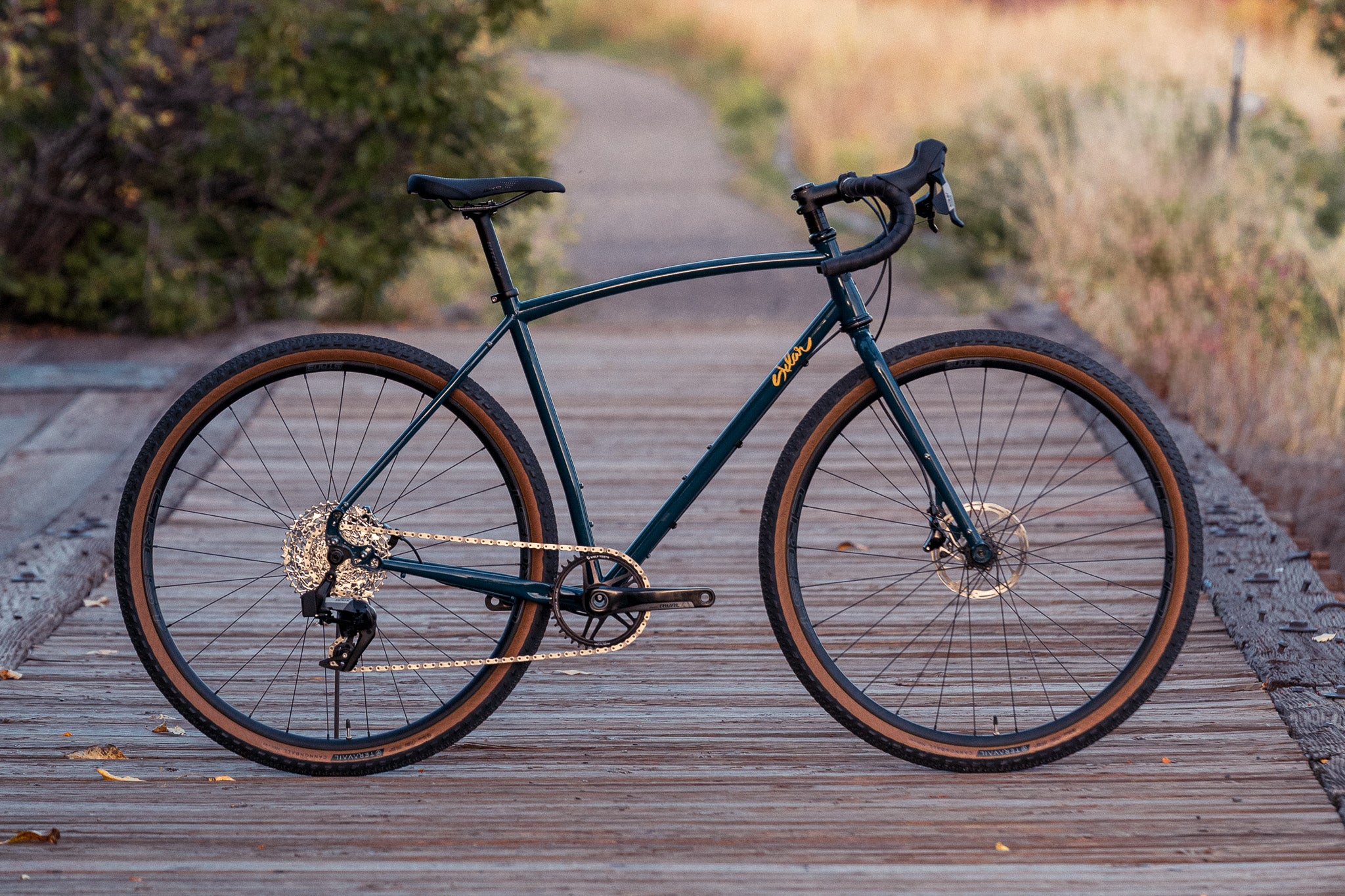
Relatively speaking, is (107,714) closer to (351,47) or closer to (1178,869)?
(1178,869)

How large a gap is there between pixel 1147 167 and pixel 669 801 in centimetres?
636

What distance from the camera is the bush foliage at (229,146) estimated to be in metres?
5.93

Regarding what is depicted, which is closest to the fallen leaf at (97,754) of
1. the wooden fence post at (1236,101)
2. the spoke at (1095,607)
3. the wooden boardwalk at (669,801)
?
the wooden boardwalk at (669,801)

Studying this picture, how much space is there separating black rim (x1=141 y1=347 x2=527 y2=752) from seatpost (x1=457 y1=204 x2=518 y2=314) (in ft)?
0.68

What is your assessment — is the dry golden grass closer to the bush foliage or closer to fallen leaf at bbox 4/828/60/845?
the bush foliage

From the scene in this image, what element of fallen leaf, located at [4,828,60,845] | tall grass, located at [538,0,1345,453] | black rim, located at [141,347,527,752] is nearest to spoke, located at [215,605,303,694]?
black rim, located at [141,347,527,752]

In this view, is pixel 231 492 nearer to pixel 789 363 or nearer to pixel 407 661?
pixel 407 661

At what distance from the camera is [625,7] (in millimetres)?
26188

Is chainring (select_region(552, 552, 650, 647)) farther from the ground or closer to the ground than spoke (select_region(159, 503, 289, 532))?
closer to the ground

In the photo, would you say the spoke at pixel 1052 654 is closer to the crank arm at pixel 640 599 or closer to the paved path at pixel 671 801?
the paved path at pixel 671 801

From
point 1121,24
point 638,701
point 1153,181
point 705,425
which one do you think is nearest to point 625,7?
point 1121,24

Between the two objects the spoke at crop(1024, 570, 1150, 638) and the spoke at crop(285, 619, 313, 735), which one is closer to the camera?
the spoke at crop(285, 619, 313, 735)

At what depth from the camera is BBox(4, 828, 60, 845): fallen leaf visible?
89.4 inches

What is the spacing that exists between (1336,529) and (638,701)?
327cm
